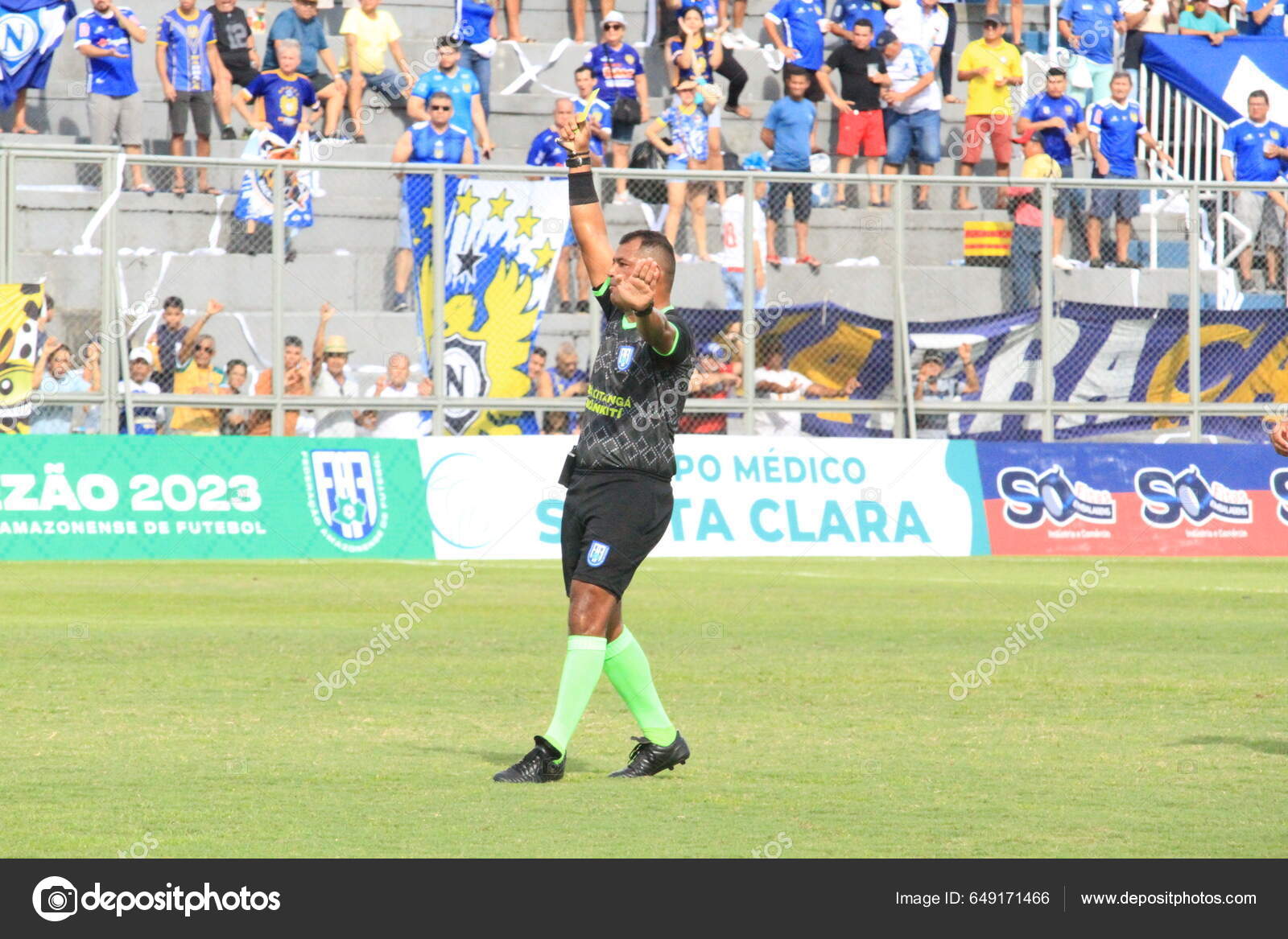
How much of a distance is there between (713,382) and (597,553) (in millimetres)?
14774

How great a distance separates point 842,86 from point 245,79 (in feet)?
27.1

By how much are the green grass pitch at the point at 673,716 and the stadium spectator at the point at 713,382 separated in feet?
15.7

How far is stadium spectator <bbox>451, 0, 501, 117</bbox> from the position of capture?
85.6 feet

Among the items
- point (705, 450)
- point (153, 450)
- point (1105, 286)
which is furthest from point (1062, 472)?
point (153, 450)

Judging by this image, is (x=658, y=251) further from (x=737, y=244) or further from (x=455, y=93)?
(x=455, y=93)

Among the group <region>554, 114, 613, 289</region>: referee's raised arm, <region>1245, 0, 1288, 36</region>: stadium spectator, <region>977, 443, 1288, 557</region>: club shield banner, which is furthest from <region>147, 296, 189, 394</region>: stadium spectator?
<region>1245, 0, 1288, 36</region>: stadium spectator

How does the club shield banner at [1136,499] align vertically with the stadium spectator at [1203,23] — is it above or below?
below

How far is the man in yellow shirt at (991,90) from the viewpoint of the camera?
27.7 meters

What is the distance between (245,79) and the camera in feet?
81.0

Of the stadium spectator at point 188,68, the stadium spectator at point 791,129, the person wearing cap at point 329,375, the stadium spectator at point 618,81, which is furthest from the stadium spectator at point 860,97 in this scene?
the person wearing cap at point 329,375

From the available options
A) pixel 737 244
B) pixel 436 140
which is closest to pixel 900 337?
pixel 737 244

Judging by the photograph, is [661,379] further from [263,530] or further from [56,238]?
[56,238]

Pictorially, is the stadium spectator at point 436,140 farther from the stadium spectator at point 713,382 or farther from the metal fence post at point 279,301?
the stadium spectator at point 713,382

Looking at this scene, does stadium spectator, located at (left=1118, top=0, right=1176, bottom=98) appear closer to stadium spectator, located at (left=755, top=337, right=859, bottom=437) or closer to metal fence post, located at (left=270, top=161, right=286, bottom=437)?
stadium spectator, located at (left=755, top=337, right=859, bottom=437)
